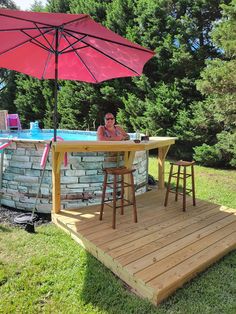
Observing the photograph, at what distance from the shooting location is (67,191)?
4.34 m

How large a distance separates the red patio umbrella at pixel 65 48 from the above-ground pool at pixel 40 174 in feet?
2.30

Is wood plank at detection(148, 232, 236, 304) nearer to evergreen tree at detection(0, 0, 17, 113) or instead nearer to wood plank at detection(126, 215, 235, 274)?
wood plank at detection(126, 215, 235, 274)

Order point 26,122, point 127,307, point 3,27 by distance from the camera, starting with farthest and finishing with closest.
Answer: point 26,122
point 3,27
point 127,307

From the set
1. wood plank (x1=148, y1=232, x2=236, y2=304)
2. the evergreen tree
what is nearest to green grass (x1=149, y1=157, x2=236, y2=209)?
wood plank (x1=148, y1=232, x2=236, y2=304)

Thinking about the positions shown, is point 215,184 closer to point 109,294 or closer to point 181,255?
point 181,255

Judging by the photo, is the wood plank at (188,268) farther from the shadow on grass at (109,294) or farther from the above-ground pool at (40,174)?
the above-ground pool at (40,174)

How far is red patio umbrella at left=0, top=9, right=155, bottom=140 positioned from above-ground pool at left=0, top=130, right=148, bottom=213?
700 millimetres

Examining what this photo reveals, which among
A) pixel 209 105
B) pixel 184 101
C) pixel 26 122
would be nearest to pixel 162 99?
pixel 184 101

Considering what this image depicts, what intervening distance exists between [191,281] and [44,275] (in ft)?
4.68

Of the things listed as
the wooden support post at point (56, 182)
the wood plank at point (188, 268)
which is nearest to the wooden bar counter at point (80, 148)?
the wooden support post at point (56, 182)

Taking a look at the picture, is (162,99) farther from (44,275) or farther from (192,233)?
(44,275)

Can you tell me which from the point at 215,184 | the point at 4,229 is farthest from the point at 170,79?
the point at 4,229

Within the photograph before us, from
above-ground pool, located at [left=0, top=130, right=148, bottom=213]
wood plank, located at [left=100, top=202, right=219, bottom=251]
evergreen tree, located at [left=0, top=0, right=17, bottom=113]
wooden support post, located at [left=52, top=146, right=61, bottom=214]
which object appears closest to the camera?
wood plank, located at [left=100, top=202, right=219, bottom=251]

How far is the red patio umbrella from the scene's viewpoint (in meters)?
2.93
